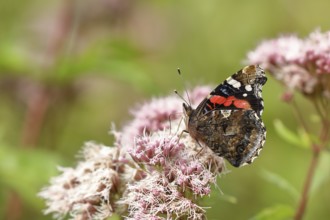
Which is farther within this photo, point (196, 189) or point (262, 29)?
point (262, 29)

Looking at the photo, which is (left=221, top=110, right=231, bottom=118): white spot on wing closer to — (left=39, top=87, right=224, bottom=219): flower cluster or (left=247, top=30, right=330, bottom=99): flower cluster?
(left=39, top=87, right=224, bottom=219): flower cluster

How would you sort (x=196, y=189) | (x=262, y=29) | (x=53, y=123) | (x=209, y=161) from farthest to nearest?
(x=262, y=29), (x=53, y=123), (x=209, y=161), (x=196, y=189)

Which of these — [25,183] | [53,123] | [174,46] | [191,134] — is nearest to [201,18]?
[174,46]

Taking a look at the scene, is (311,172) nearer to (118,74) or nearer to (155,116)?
(155,116)

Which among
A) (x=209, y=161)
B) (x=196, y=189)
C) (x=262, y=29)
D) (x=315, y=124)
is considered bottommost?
(x=196, y=189)

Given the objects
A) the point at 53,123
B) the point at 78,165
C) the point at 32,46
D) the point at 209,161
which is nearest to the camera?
the point at 209,161

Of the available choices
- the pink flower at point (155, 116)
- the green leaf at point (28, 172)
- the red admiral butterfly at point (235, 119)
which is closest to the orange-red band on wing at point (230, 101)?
the red admiral butterfly at point (235, 119)

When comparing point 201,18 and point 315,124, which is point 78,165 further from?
point 201,18
